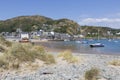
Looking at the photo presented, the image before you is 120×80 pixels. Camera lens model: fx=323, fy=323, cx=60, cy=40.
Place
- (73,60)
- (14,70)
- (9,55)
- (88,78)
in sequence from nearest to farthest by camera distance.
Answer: (88,78) → (14,70) → (9,55) → (73,60)

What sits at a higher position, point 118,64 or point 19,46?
point 19,46

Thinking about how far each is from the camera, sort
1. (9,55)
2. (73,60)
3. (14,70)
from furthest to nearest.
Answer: (73,60) → (9,55) → (14,70)

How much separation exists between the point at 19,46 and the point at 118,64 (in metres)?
5.87

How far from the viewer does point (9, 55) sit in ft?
58.7

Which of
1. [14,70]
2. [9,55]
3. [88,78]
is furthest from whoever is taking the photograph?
[9,55]

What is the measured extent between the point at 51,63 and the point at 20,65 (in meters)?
→ 2.65

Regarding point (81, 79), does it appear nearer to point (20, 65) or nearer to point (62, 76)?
point (62, 76)

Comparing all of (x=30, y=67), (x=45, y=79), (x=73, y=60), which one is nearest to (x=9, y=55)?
(x=30, y=67)

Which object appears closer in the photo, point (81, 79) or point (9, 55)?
point (81, 79)

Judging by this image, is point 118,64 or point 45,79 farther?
point 118,64

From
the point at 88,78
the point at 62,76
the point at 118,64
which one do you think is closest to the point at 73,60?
the point at 118,64

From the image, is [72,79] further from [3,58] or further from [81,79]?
[3,58]

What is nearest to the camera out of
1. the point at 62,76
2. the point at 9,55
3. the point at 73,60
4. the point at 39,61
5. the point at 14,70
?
the point at 62,76

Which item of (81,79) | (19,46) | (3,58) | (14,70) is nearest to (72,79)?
Result: (81,79)
